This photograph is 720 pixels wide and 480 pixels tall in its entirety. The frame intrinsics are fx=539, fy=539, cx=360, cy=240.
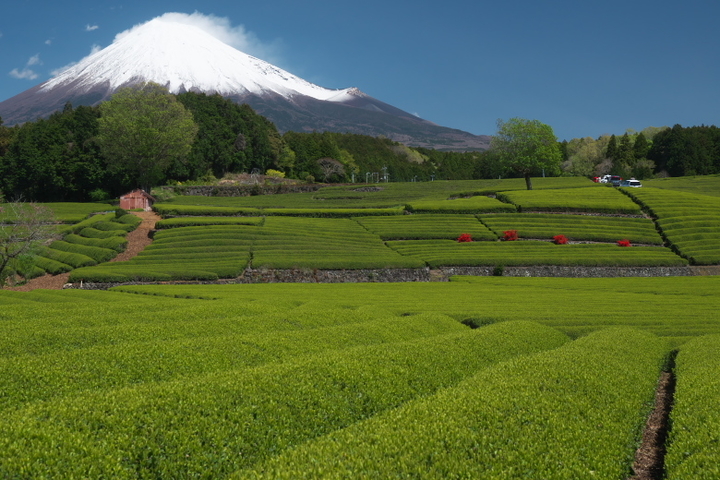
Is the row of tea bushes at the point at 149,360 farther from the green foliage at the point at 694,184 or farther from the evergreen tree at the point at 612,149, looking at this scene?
the evergreen tree at the point at 612,149

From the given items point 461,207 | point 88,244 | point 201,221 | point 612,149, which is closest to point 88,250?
point 88,244

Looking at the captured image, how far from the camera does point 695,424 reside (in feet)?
35.1

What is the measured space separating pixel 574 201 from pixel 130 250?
187ft

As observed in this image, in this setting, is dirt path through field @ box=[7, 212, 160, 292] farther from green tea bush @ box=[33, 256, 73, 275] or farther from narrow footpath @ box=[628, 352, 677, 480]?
narrow footpath @ box=[628, 352, 677, 480]

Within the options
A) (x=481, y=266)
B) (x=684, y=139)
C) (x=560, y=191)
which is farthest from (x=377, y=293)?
(x=684, y=139)

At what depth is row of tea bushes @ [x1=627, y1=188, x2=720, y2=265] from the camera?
180ft

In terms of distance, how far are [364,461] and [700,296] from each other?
35942 millimetres

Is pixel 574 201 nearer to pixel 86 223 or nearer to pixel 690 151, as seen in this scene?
pixel 86 223

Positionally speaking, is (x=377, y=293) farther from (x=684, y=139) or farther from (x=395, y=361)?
(x=684, y=139)

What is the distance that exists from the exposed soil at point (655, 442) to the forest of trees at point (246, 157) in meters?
73.7

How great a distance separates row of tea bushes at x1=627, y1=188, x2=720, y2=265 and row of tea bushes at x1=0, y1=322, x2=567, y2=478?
51.0 m

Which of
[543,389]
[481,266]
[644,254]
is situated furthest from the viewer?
[644,254]

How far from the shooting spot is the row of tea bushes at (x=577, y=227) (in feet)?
199

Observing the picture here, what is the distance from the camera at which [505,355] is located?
17.6m
